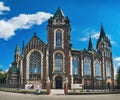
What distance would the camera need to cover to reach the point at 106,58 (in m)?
91.6

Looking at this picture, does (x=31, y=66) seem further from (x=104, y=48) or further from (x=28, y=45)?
(x=104, y=48)

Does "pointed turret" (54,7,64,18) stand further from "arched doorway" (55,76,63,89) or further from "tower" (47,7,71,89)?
"arched doorway" (55,76,63,89)

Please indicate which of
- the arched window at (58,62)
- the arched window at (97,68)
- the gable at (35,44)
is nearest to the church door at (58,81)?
the arched window at (58,62)

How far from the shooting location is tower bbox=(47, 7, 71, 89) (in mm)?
73688

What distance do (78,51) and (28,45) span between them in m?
15.8

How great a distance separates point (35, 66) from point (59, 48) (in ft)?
26.9

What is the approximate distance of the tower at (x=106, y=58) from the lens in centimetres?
8925

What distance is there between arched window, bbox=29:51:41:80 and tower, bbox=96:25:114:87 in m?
24.7

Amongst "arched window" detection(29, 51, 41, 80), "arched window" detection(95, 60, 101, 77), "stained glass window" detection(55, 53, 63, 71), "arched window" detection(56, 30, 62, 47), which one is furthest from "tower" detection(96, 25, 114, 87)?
"arched window" detection(29, 51, 41, 80)

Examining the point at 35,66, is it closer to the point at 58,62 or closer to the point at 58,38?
the point at 58,62

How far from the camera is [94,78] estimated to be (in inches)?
3275

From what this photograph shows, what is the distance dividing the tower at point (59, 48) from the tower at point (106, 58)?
1879cm

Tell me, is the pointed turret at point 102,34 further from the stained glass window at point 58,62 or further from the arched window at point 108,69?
the stained glass window at point 58,62

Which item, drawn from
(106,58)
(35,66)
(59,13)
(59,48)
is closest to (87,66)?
(106,58)
